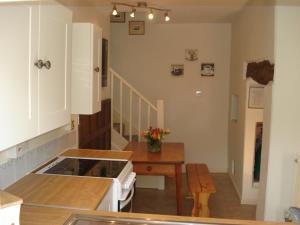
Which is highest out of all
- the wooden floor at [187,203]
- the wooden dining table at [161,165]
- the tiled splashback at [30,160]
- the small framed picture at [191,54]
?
the small framed picture at [191,54]

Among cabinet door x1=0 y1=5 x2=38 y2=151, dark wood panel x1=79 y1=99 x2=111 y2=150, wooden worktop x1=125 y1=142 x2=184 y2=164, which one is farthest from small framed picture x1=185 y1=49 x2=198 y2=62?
cabinet door x1=0 y1=5 x2=38 y2=151

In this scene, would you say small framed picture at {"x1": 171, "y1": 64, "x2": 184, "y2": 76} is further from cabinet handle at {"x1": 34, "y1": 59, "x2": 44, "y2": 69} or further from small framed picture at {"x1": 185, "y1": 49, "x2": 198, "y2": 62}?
cabinet handle at {"x1": 34, "y1": 59, "x2": 44, "y2": 69}

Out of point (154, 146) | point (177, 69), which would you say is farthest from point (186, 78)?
point (154, 146)

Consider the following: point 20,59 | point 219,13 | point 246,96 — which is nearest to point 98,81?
point 20,59

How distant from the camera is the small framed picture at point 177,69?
5.84 meters

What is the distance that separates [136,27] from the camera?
578 cm

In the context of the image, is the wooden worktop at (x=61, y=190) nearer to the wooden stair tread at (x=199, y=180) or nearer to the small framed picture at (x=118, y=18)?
the wooden stair tread at (x=199, y=180)

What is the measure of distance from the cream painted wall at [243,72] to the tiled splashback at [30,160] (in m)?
2.06

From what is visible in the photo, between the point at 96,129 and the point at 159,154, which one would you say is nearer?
the point at 159,154

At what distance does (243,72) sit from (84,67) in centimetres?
256

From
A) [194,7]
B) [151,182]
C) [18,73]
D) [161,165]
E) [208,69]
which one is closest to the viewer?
[18,73]

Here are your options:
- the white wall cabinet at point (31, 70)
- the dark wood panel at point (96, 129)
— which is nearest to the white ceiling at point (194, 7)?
the dark wood panel at point (96, 129)

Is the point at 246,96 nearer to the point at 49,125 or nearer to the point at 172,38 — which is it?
the point at 172,38

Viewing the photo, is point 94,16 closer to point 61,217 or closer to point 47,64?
point 47,64
